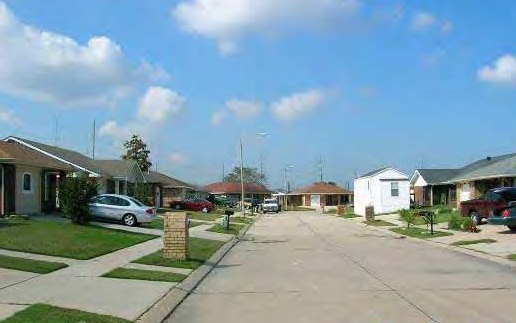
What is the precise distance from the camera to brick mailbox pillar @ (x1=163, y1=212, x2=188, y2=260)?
62.3 ft

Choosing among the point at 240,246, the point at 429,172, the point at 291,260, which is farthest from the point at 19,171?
the point at 429,172

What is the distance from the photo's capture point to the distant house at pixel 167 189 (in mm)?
72656

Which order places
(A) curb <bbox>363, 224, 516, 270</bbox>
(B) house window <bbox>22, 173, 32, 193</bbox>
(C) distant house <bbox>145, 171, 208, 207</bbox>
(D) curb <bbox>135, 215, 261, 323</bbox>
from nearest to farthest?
1. (D) curb <bbox>135, 215, 261, 323</bbox>
2. (A) curb <bbox>363, 224, 516, 270</bbox>
3. (B) house window <bbox>22, 173, 32, 193</bbox>
4. (C) distant house <bbox>145, 171, 208, 207</bbox>

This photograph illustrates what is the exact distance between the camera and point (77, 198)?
28453 millimetres

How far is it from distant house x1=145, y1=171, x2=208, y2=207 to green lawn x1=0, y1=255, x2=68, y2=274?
51.5m

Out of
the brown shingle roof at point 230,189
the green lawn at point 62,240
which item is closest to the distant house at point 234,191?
the brown shingle roof at point 230,189

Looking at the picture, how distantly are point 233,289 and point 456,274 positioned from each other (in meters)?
5.65

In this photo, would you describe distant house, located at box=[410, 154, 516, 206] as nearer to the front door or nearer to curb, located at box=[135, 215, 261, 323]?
curb, located at box=[135, 215, 261, 323]

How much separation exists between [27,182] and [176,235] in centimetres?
1860

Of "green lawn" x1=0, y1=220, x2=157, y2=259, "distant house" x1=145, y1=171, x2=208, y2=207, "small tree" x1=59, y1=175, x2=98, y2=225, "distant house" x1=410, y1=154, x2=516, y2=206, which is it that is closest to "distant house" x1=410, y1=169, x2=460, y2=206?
"distant house" x1=410, y1=154, x2=516, y2=206

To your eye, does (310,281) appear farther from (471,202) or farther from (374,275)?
(471,202)

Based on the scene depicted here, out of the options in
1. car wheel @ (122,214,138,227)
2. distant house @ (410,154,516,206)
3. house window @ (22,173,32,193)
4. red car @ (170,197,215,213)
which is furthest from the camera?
red car @ (170,197,215,213)

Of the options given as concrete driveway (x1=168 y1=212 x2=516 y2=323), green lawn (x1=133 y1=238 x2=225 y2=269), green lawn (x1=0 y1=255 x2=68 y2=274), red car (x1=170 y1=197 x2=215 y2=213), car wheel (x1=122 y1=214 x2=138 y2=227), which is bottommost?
concrete driveway (x1=168 y1=212 x2=516 y2=323)

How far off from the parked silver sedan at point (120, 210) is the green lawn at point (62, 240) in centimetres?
616
